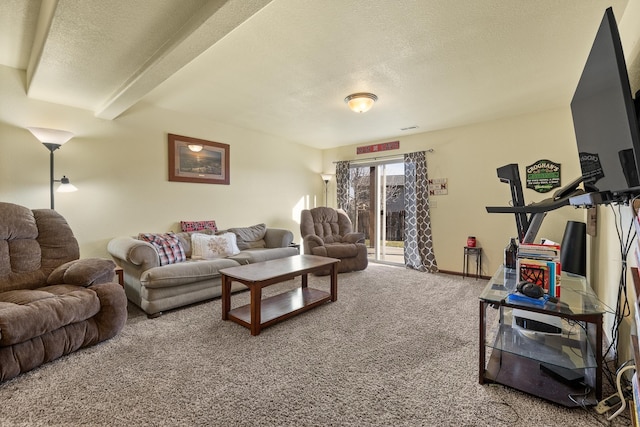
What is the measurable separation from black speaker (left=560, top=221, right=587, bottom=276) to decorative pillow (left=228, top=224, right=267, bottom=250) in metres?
3.87

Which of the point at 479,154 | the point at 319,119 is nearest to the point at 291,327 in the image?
the point at 319,119

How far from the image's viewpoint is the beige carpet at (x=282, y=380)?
145cm

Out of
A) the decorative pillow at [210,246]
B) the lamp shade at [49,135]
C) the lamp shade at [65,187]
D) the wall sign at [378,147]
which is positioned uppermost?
the wall sign at [378,147]

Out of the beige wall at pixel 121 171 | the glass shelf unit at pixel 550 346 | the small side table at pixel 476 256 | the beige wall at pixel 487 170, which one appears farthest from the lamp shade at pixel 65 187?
the small side table at pixel 476 256

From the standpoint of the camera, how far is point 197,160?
412 centimetres

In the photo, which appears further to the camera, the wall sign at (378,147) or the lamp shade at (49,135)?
the wall sign at (378,147)

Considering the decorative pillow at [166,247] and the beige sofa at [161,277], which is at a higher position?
the decorative pillow at [166,247]

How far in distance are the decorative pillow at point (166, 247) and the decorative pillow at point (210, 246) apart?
19cm

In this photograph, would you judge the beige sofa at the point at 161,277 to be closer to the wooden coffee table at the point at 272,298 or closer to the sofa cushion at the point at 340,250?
the wooden coffee table at the point at 272,298

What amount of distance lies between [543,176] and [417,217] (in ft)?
5.91

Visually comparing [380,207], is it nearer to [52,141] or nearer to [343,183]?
[343,183]

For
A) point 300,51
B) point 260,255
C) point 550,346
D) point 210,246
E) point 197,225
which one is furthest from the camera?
point 197,225

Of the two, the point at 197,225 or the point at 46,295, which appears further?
the point at 197,225

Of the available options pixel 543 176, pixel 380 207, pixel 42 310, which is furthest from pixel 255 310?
pixel 543 176
